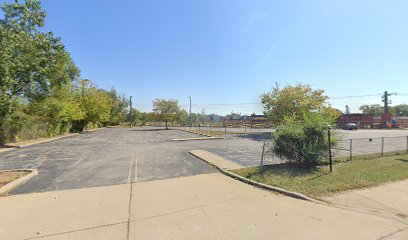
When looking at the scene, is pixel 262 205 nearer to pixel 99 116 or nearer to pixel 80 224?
pixel 80 224

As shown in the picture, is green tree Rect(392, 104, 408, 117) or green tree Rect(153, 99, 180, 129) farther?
green tree Rect(392, 104, 408, 117)

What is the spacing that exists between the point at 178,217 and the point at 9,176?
677 centimetres

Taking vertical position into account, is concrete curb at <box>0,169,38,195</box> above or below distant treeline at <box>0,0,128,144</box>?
below

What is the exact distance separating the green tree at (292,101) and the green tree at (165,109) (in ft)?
55.6

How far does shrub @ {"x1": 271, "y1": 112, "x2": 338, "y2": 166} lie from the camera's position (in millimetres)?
8062

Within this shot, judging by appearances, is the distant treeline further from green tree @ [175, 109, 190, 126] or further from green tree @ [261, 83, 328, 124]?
green tree @ [261, 83, 328, 124]

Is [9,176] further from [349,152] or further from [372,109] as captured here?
[372,109]

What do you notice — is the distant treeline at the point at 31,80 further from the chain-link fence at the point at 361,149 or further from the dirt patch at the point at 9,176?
the chain-link fence at the point at 361,149

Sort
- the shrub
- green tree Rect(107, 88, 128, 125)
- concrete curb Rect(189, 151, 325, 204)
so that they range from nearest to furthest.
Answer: concrete curb Rect(189, 151, 325, 204), the shrub, green tree Rect(107, 88, 128, 125)

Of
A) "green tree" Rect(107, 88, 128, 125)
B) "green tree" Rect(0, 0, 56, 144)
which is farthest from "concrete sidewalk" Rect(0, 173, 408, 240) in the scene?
"green tree" Rect(107, 88, 128, 125)

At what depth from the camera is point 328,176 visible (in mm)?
7062

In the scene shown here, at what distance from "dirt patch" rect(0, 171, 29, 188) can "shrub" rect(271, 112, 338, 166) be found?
9533mm

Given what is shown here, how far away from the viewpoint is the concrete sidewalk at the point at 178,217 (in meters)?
3.68

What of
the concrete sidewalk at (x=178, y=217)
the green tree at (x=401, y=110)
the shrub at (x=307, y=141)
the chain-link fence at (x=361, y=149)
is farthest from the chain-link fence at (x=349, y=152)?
the green tree at (x=401, y=110)
